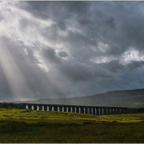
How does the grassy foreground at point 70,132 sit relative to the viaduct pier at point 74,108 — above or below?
below

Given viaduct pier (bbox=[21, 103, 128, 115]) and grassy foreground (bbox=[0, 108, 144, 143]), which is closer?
grassy foreground (bbox=[0, 108, 144, 143])

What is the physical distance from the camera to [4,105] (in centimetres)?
7981

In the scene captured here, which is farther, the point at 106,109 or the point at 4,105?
the point at 106,109

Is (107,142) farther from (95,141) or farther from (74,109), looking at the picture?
(74,109)

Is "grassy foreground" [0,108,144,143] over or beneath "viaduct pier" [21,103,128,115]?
beneath

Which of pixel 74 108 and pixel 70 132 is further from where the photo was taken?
pixel 74 108

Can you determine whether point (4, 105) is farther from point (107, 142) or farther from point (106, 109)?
point (106, 109)

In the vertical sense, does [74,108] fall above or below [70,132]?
above

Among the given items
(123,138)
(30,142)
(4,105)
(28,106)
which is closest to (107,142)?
(123,138)

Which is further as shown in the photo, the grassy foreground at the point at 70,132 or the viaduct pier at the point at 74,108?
the viaduct pier at the point at 74,108

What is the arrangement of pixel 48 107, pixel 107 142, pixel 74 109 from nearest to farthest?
1. pixel 107 142
2. pixel 48 107
3. pixel 74 109

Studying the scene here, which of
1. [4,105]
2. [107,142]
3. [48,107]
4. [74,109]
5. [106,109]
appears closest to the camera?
[107,142]

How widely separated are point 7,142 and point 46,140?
14.9 feet

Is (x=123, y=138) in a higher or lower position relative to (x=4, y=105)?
lower
